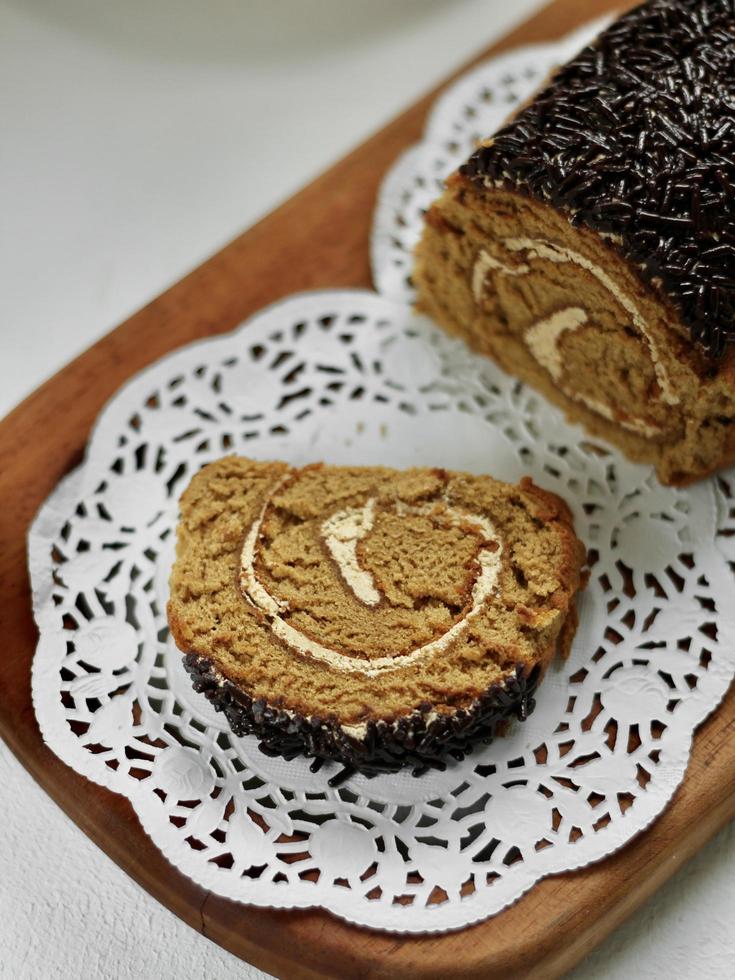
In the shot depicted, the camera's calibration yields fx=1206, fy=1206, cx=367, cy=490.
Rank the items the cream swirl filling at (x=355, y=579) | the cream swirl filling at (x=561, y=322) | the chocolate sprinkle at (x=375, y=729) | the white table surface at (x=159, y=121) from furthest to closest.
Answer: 1. the white table surface at (x=159, y=121)
2. the cream swirl filling at (x=561, y=322)
3. the cream swirl filling at (x=355, y=579)
4. the chocolate sprinkle at (x=375, y=729)

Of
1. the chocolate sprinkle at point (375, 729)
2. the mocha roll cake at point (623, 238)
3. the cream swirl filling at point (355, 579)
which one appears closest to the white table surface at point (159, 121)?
the mocha roll cake at point (623, 238)

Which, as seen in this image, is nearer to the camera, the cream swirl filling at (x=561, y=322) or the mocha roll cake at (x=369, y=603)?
the mocha roll cake at (x=369, y=603)

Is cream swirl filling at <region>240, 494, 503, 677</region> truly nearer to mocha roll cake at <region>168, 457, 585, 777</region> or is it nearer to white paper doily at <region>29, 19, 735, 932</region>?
mocha roll cake at <region>168, 457, 585, 777</region>

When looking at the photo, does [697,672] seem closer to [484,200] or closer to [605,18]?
[484,200]

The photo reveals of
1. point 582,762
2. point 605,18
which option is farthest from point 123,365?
point 605,18

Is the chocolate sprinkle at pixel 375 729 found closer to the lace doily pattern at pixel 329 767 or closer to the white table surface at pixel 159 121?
the lace doily pattern at pixel 329 767

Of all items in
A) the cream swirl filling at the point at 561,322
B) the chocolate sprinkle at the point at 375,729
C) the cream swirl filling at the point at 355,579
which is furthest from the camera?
the cream swirl filling at the point at 561,322

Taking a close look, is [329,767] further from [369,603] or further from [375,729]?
[369,603]

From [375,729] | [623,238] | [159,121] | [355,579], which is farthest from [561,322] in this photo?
[159,121]
